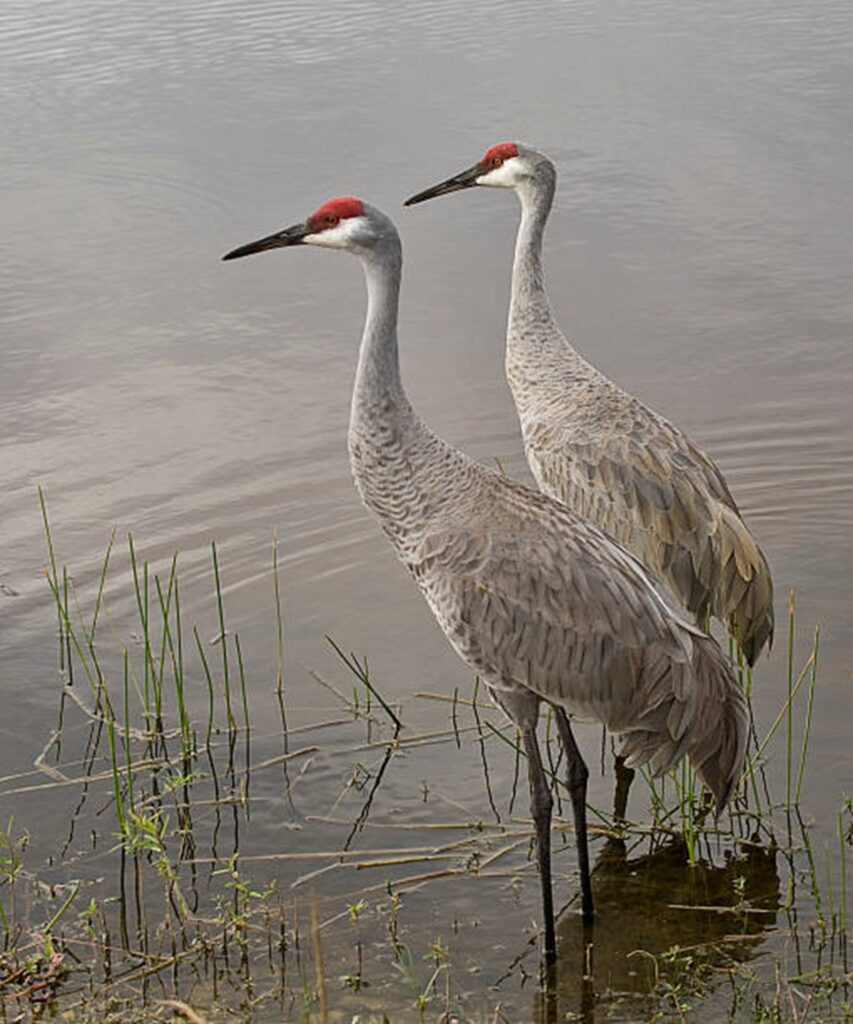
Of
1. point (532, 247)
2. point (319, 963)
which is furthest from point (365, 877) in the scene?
point (532, 247)

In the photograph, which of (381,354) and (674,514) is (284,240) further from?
(674,514)

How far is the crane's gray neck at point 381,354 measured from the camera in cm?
509

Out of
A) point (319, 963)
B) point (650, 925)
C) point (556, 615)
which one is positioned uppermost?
point (556, 615)

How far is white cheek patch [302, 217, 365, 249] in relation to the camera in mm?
5090

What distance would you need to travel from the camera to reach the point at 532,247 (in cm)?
694

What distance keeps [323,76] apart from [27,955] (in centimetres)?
886

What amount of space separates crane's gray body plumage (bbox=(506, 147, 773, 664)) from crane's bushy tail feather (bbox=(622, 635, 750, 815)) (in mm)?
882

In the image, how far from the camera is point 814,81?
479 inches

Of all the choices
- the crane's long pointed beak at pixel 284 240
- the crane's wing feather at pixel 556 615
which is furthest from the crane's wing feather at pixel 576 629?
the crane's long pointed beak at pixel 284 240

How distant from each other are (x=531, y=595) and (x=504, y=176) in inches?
103

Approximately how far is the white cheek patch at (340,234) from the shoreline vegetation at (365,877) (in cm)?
126

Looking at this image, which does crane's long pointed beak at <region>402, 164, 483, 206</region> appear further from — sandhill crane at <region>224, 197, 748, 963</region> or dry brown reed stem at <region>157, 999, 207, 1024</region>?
dry brown reed stem at <region>157, 999, 207, 1024</region>

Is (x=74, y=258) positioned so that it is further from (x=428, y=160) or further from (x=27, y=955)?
(x=27, y=955)

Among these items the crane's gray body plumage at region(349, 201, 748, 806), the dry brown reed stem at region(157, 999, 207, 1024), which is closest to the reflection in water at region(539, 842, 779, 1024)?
the crane's gray body plumage at region(349, 201, 748, 806)
